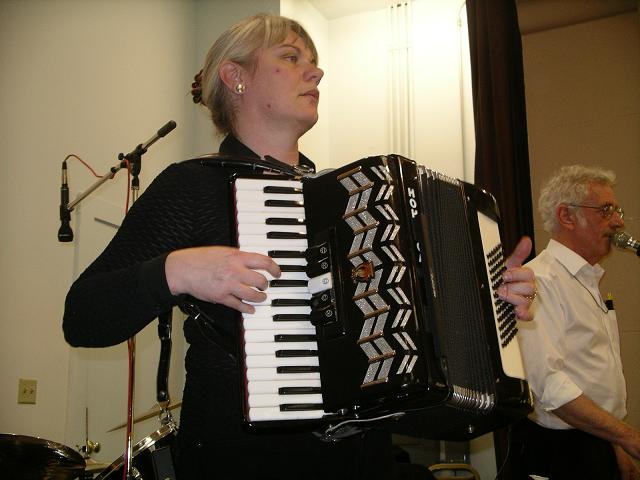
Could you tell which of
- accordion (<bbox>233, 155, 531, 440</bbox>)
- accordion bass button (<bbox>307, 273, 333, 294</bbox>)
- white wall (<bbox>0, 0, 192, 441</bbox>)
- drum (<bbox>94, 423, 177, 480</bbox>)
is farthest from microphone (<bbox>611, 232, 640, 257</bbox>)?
white wall (<bbox>0, 0, 192, 441</bbox>)

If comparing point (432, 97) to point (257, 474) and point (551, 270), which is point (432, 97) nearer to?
point (551, 270)

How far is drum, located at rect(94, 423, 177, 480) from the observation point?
2039 mm

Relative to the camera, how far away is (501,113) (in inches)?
156

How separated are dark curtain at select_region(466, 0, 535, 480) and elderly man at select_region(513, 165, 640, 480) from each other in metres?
0.62

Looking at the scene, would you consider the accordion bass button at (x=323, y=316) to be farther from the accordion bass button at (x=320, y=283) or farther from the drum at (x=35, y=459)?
the drum at (x=35, y=459)

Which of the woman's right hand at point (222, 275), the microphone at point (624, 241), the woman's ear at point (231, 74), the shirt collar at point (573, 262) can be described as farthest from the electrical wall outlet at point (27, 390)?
the microphone at point (624, 241)

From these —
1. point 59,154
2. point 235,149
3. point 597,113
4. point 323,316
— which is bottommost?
point 323,316

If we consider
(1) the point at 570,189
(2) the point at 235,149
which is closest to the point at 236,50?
(2) the point at 235,149

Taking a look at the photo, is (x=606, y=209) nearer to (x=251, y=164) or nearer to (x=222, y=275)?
(x=251, y=164)

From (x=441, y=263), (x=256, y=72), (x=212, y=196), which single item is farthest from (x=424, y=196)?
(x=256, y=72)

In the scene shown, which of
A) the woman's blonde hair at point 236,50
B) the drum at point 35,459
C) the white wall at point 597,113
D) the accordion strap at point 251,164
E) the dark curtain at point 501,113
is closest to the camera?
the accordion strap at point 251,164

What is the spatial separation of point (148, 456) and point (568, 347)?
1.69m

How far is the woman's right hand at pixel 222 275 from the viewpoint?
1151 mm

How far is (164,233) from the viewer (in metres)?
1.38
